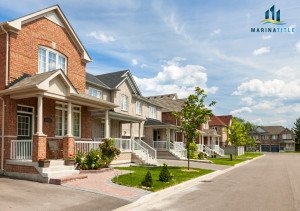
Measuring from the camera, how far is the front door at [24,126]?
17.6 meters

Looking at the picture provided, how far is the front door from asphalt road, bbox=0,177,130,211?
431 centimetres

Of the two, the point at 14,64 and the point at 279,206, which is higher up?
the point at 14,64

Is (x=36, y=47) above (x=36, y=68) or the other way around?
above

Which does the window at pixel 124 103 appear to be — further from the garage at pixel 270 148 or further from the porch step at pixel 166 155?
the garage at pixel 270 148

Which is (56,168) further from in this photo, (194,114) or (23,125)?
(194,114)

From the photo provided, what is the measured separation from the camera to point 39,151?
15.4 metres

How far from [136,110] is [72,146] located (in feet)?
63.5

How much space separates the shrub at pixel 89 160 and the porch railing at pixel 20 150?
2.58 m

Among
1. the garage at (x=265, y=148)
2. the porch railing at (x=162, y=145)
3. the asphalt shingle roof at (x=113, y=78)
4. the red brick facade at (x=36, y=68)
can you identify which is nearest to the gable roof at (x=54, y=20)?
the red brick facade at (x=36, y=68)

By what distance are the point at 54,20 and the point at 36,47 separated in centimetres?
286

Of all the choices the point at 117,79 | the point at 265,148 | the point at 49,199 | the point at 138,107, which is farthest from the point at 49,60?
the point at 265,148

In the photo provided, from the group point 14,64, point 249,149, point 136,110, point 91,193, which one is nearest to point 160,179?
point 91,193

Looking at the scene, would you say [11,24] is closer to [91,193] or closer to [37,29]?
[37,29]

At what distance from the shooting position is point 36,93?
51.8 ft
